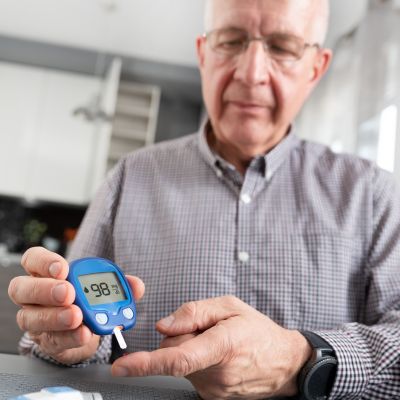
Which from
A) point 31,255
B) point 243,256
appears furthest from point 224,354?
point 243,256

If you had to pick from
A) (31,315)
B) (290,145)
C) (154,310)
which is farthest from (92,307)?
(290,145)

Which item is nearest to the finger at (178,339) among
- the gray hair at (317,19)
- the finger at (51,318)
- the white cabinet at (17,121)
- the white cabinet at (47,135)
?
the finger at (51,318)

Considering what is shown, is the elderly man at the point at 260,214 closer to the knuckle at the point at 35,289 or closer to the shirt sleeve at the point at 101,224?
the shirt sleeve at the point at 101,224

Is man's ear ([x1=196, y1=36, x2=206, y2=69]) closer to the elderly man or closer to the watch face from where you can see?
the elderly man

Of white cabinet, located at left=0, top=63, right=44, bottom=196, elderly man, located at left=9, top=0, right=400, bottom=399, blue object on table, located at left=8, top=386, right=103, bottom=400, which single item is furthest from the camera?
white cabinet, located at left=0, top=63, right=44, bottom=196

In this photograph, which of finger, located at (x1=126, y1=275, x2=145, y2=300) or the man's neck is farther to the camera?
the man's neck

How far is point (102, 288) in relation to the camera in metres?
0.61

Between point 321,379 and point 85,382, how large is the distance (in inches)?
12.0

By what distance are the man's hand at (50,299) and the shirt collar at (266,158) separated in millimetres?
465

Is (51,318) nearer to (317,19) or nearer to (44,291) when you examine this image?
(44,291)

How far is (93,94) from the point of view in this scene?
4.65 m

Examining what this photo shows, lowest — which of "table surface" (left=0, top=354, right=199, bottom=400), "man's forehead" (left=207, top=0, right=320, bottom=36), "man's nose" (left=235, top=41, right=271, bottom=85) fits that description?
"table surface" (left=0, top=354, right=199, bottom=400)

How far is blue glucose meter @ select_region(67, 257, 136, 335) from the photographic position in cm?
57

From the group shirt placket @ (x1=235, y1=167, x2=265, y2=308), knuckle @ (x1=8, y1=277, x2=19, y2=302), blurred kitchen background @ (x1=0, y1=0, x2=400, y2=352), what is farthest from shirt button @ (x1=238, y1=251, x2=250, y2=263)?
blurred kitchen background @ (x1=0, y1=0, x2=400, y2=352)
